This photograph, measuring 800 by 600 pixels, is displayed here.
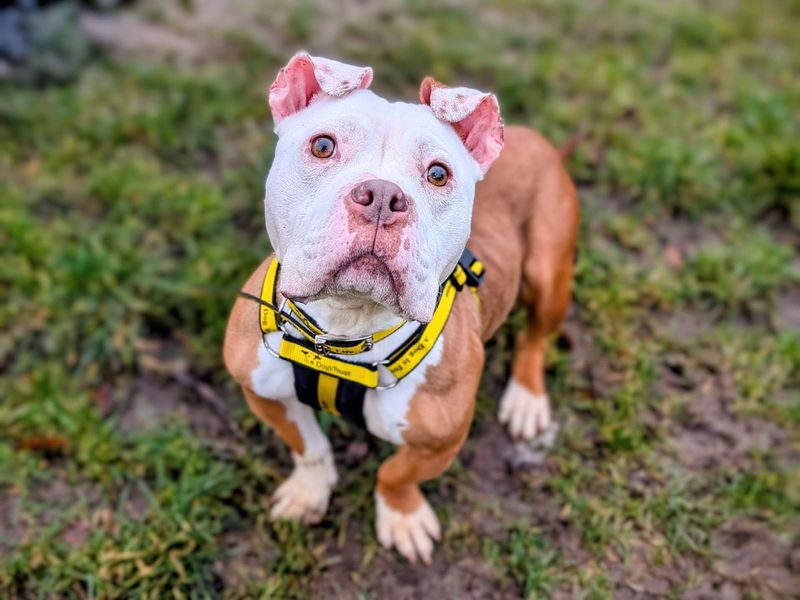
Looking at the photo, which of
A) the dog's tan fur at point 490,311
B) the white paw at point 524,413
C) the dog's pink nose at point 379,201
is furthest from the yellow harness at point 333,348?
the white paw at point 524,413

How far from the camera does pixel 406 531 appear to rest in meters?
3.23

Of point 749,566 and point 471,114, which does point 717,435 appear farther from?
point 471,114

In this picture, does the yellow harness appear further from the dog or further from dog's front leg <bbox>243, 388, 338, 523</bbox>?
dog's front leg <bbox>243, 388, 338, 523</bbox>

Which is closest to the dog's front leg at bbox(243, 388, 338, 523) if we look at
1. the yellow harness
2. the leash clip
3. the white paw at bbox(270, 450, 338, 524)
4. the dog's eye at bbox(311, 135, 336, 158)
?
the white paw at bbox(270, 450, 338, 524)

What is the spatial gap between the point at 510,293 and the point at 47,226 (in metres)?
2.49

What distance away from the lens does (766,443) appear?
372 centimetres

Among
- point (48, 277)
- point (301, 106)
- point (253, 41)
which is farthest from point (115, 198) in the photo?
point (301, 106)

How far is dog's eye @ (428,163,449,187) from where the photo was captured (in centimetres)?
215

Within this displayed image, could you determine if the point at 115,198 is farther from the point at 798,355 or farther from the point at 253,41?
the point at 798,355

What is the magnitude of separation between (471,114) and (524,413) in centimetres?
173

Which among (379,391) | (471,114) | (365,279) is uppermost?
(471,114)

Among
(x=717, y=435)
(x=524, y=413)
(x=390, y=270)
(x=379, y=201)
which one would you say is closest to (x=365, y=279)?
(x=390, y=270)

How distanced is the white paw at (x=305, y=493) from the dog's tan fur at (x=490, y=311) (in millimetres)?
144

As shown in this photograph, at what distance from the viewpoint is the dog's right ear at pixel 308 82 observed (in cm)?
219
